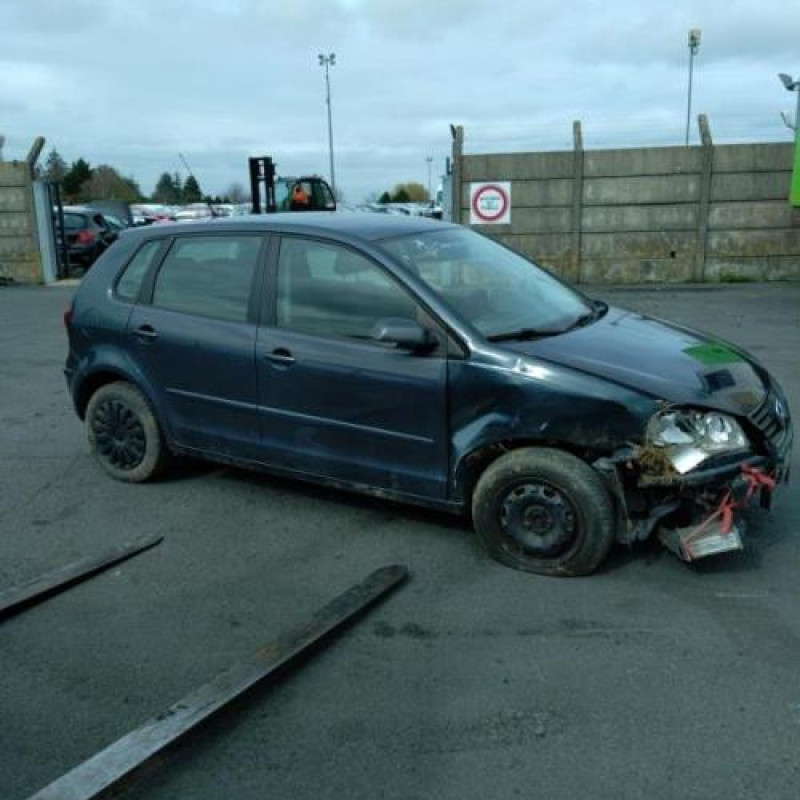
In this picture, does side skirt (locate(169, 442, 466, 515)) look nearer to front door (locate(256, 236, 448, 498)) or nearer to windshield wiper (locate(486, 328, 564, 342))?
front door (locate(256, 236, 448, 498))

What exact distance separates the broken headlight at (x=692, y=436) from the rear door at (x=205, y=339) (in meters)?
2.20

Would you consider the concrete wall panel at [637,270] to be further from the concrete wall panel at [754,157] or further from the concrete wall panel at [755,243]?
the concrete wall panel at [754,157]

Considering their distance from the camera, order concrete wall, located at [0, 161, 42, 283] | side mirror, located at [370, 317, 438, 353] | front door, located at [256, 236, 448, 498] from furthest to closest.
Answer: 1. concrete wall, located at [0, 161, 42, 283]
2. front door, located at [256, 236, 448, 498]
3. side mirror, located at [370, 317, 438, 353]

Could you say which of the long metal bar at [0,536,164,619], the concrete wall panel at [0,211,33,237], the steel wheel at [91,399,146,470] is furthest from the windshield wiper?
the concrete wall panel at [0,211,33,237]

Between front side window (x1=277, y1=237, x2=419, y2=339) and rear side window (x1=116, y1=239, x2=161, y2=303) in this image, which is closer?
front side window (x1=277, y1=237, x2=419, y2=339)

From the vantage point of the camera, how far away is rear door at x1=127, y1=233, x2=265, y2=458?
15.8 feet

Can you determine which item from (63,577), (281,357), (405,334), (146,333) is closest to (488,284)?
(405,334)

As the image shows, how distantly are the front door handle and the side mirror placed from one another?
1.96 feet

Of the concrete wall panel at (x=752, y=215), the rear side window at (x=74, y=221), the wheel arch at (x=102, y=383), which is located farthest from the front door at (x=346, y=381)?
the rear side window at (x=74, y=221)

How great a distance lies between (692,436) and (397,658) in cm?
165

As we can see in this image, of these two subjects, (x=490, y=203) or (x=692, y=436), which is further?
(x=490, y=203)

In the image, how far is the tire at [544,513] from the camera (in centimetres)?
393

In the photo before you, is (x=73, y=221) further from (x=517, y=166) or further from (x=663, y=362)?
(x=663, y=362)

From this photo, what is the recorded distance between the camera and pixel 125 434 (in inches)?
216
